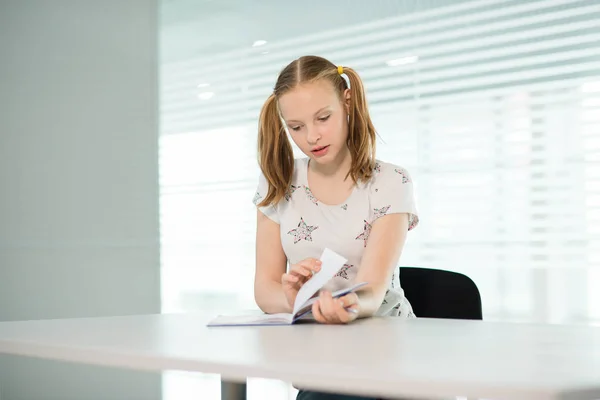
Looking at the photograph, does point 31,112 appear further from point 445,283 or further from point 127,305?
point 445,283

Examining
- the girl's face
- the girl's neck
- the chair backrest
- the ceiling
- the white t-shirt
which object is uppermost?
the ceiling

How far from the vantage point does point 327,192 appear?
182cm

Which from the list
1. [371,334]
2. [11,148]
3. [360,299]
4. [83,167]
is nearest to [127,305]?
[83,167]

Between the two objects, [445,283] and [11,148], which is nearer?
[445,283]

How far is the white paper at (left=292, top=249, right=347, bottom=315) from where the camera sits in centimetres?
127

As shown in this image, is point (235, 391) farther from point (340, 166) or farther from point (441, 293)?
point (340, 166)

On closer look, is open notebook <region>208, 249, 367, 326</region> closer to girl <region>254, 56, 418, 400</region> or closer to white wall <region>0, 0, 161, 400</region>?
girl <region>254, 56, 418, 400</region>

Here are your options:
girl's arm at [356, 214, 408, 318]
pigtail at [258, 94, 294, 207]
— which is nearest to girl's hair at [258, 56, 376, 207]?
pigtail at [258, 94, 294, 207]

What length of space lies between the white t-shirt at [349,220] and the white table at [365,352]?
378mm

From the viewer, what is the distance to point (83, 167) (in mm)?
3637

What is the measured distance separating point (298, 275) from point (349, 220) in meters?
0.33

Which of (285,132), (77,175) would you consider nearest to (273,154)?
(285,132)

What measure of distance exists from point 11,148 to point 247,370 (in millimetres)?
2946

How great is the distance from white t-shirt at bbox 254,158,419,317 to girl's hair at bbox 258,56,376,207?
0.04 meters
